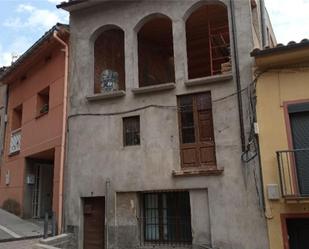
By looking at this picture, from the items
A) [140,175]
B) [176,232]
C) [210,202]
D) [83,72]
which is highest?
[83,72]

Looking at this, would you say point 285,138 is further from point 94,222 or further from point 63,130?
point 63,130

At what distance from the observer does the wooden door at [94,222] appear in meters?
11.6

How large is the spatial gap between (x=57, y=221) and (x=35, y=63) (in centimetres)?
651

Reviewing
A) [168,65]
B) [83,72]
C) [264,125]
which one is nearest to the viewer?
[264,125]

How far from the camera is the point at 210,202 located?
10.3 metres

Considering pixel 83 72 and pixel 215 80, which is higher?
pixel 83 72

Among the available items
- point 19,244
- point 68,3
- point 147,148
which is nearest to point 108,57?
point 68,3

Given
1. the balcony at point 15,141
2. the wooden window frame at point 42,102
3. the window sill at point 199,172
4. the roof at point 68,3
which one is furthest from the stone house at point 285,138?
the balcony at point 15,141

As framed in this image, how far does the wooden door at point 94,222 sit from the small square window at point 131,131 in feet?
6.41

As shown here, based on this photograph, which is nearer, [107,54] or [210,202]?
[210,202]

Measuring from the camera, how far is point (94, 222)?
38.8ft

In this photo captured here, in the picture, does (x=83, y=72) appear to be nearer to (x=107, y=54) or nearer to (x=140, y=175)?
(x=107, y=54)

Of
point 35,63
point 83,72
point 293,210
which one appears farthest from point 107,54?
point 293,210

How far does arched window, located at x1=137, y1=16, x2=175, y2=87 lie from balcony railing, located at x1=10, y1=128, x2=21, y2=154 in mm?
5669
